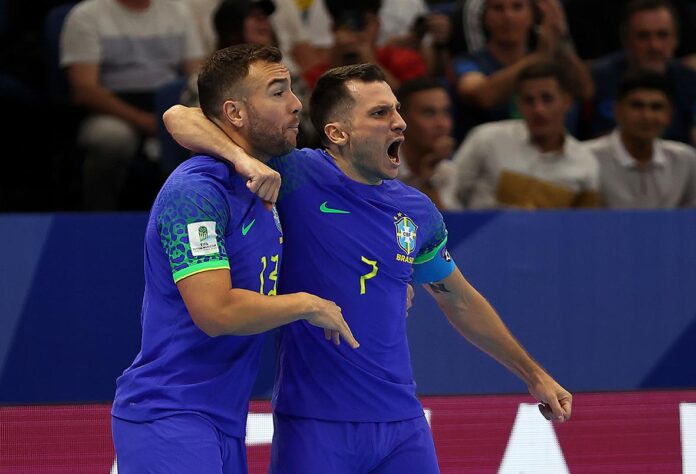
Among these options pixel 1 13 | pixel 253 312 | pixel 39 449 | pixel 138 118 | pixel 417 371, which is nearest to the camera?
pixel 253 312

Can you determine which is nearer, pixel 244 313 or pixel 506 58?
pixel 244 313

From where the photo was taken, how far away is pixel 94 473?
5211mm

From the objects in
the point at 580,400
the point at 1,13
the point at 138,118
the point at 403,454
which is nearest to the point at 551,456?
the point at 580,400

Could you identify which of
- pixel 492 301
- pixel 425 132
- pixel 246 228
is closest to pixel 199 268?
pixel 246 228

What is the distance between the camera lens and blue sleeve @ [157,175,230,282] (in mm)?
3562

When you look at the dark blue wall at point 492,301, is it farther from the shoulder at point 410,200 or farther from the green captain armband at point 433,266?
the shoulder at point 410,200

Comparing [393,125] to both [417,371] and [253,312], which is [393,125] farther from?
[417,371]

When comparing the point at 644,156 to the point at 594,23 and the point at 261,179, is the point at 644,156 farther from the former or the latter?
the point at 261,179

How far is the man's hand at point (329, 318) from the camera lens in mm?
3589

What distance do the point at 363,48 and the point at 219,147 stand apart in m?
3.67

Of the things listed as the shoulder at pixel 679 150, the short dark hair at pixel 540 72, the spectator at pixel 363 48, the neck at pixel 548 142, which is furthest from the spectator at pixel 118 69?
the shoulder at pixel 679 150

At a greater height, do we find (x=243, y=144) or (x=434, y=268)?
(x=243, y=144)

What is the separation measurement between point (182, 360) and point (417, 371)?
2.47 meters

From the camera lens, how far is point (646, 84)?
734 centimetres
